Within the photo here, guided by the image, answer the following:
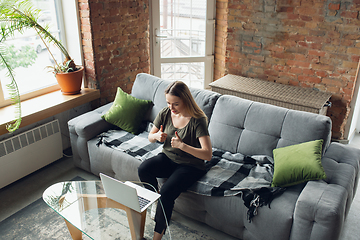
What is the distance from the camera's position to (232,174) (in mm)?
2385

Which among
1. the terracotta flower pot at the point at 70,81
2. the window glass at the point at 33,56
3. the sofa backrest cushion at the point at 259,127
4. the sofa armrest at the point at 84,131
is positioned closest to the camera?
the sofa backrest cushion at the point at 259,127

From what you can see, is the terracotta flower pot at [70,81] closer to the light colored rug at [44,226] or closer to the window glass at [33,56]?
the window glass at [33,56]

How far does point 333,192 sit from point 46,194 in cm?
188

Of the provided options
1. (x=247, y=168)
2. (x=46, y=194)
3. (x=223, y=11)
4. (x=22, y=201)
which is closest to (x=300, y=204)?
(x=247, y=168)

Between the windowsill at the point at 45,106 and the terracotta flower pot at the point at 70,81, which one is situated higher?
the terracotta flower pot at the point at 70,81

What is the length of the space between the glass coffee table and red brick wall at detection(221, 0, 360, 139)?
8.82ft

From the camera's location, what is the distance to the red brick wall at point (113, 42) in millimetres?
3381

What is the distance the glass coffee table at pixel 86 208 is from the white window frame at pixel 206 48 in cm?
235

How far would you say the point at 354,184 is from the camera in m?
2.32

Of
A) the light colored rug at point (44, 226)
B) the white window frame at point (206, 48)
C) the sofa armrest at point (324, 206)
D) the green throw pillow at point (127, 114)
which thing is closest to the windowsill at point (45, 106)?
the green throw pillow at point (127, 114)

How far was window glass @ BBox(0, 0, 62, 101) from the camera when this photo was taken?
3.12m

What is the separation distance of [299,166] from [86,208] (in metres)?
1.43

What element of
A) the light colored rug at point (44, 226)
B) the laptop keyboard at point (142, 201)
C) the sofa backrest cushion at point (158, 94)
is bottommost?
the light colored rug at point (44, 226)

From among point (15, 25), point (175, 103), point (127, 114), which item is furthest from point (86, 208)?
point (15, 25)
